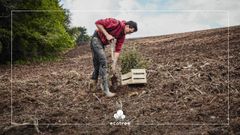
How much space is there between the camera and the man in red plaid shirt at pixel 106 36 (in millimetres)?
5824

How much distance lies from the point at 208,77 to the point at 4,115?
3.07m

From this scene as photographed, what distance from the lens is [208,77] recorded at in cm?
657

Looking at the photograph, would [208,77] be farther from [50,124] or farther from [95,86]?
[50,124]

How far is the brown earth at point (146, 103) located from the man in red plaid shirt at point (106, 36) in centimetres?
44

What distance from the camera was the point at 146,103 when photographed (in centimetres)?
569

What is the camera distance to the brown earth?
4.63 m

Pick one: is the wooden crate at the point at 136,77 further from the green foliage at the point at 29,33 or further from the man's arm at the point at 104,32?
the green foliage at the point at 29,33

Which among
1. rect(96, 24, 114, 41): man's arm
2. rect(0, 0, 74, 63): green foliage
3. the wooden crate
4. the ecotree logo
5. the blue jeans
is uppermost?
rect(0, 0, 74, 63): green foliage

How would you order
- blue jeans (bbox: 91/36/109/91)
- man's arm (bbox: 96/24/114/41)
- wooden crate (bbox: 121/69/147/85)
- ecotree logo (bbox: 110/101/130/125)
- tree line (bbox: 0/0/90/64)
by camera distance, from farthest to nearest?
tree line (bbox: 0/0/90/64), wooden crate (bbox: 121/69/147/85), blue jeans (bbox: 91/36/109/91), man's arm (bbox: 96/24/114/41), ecotree logo (bbox: 110/101/130/125)

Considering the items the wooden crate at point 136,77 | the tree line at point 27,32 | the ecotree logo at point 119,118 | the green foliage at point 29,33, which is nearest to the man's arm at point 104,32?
the wooden crate at point 136,77

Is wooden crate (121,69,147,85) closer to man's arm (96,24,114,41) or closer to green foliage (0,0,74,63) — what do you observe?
man's arm (96,24,114,41)

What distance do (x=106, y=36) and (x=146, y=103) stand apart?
1.06 metres

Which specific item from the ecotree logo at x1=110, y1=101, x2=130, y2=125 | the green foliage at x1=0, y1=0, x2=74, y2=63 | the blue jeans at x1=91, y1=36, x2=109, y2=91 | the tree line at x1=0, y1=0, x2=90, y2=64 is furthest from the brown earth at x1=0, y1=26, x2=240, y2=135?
the green foliage at x1=0, y1=0, x2=74, y2=63

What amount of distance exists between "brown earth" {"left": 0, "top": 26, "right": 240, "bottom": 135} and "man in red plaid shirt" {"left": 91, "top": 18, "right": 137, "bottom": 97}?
439 mm
